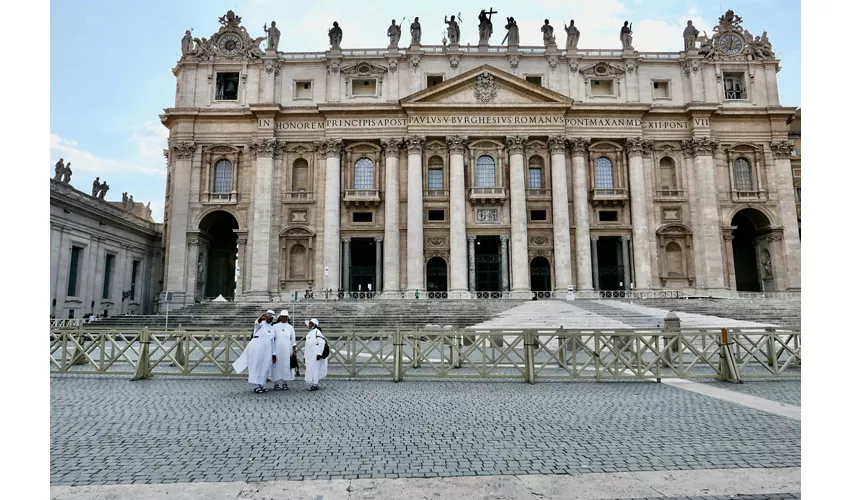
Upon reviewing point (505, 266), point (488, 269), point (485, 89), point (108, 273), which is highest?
point (485, 89)

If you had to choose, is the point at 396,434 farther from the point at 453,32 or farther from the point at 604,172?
the point at 453,32

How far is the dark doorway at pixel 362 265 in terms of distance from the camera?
37.3m

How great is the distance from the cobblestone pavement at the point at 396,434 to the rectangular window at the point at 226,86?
33.1 m

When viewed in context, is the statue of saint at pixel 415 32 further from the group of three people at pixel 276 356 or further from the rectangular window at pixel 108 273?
the group of three people at pixel 276 356

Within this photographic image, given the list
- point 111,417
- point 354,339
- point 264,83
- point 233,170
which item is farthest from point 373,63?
point 111,417

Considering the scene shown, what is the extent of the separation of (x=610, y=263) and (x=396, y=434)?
35.6 metres

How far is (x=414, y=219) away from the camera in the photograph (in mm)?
35438

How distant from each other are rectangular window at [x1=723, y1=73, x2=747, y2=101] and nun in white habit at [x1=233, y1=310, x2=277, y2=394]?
136 feet

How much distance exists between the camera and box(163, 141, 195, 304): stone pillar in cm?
3544

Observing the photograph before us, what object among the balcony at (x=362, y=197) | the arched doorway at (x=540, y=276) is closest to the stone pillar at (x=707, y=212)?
the arched doorway at (x=540, y=276)

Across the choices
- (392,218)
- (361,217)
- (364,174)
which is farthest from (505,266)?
(364,174)

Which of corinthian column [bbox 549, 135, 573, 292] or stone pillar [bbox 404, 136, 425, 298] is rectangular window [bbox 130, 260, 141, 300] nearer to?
stone pillar [bbox 404, 136, 425, 298]

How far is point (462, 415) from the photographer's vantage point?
7.53m
